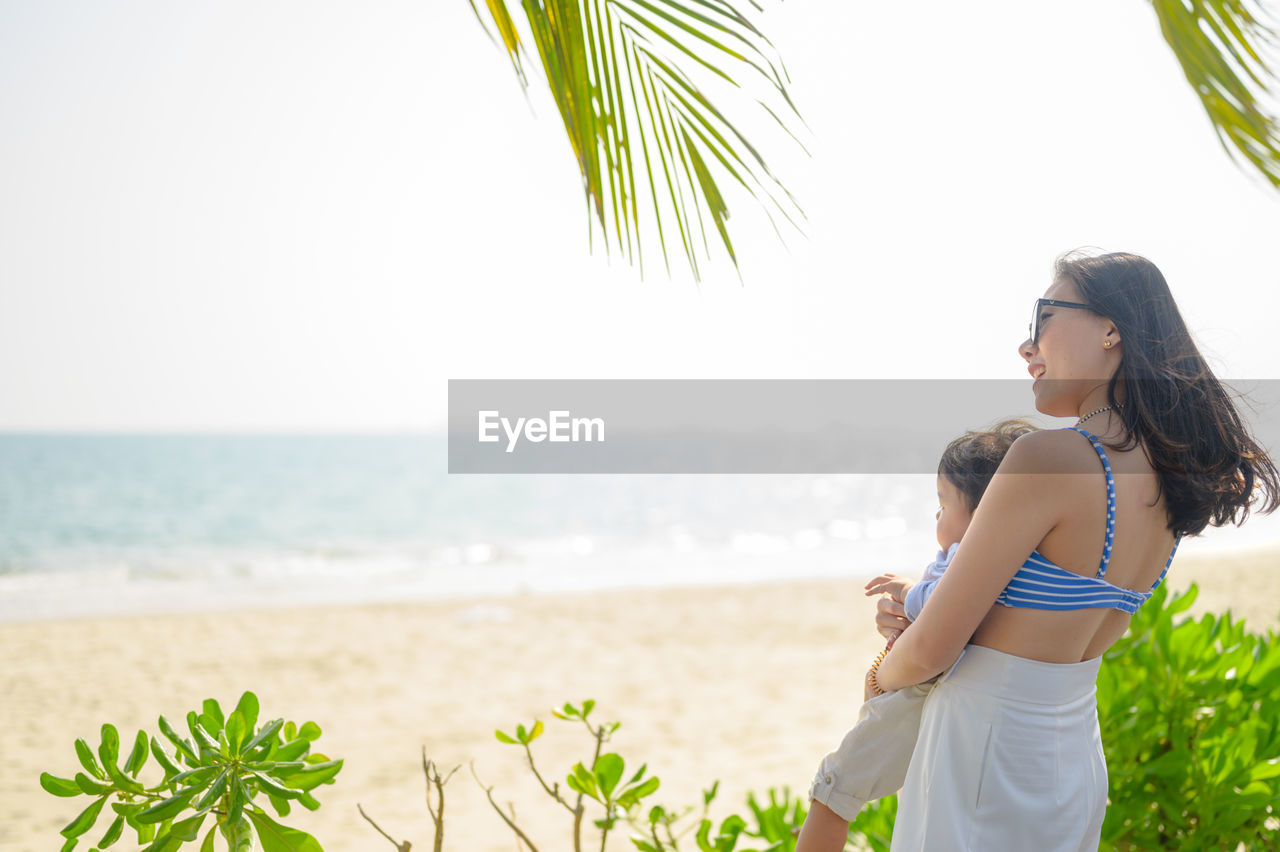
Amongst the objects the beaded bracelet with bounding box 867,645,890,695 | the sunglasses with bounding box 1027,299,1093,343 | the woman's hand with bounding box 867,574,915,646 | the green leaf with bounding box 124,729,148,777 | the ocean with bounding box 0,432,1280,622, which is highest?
the sunglasses with bounding box 1027,299,1093,343

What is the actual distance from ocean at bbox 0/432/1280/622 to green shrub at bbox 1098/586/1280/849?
511 inches

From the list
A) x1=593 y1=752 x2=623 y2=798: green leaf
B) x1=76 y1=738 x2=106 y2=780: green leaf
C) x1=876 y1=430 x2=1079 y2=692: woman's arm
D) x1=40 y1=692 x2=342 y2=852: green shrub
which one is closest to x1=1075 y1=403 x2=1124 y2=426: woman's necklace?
x1=876 y1=430 x2=1079 y2=692: woman's arm

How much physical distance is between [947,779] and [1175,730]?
4.37 feet

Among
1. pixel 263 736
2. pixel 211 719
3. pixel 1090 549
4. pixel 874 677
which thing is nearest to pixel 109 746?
pixel 211 719

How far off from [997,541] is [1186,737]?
4.93 ft

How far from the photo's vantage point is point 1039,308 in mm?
1392

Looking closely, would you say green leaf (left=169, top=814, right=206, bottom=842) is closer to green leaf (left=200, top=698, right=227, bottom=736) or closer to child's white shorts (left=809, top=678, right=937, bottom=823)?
green leaf (left=200, top=698, right=227, bottom=736)

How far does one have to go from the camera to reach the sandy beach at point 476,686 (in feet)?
19.4

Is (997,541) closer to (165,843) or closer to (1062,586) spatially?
(1062,586)

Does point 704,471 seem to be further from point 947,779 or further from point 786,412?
point 947,779

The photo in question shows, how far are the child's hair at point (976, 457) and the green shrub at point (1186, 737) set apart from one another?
38.3 inches

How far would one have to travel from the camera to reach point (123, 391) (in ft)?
278

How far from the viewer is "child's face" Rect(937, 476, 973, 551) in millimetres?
1602

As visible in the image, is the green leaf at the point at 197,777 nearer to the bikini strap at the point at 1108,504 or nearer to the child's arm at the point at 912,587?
the child's arm at the point at 912,587
